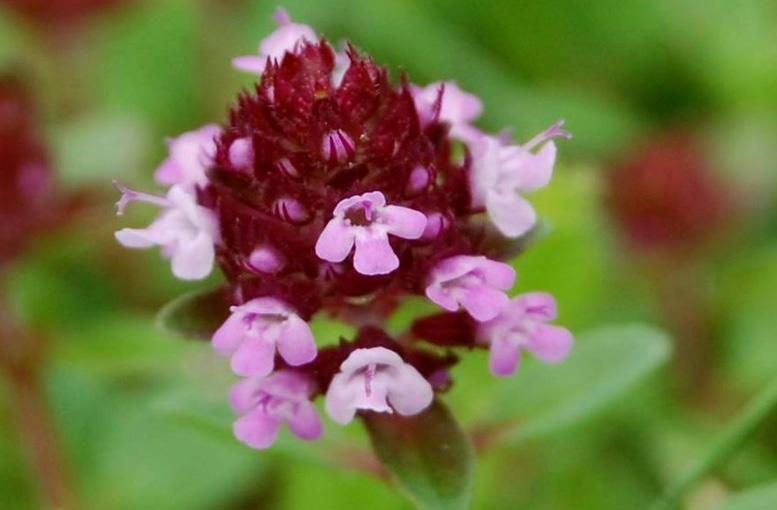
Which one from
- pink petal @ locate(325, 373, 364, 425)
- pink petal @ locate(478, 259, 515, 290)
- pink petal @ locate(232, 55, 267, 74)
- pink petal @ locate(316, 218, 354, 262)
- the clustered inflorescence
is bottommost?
the clustered inflorescence

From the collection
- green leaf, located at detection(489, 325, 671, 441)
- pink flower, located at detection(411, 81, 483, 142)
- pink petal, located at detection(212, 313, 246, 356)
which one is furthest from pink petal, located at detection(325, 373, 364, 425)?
green leaf, located at detection(489, 325, 671, 441)

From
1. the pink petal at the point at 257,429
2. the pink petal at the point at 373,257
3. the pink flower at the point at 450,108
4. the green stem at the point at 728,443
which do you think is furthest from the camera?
the green stem at the point at 728,443

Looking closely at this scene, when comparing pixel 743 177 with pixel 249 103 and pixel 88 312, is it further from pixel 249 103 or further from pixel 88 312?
pixel 249 103

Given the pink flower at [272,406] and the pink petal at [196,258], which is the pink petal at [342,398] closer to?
the pink flower at [272,406]

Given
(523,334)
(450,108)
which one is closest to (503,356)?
(523,334)

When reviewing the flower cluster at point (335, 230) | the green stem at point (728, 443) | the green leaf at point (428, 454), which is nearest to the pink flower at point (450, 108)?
the flower cluster at point (335, 230)

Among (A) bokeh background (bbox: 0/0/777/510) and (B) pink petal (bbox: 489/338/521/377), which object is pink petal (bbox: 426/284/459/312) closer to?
(B) pink petal (bbox: 489/338/521/377)

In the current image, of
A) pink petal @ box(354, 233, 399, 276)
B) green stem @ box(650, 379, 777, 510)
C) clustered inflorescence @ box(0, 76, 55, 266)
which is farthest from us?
clustered inflorescence @ box(0, 76, 55, 266)
